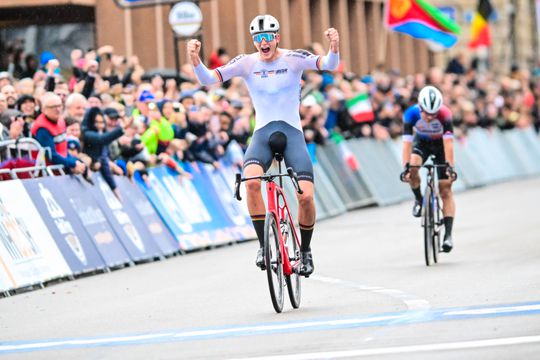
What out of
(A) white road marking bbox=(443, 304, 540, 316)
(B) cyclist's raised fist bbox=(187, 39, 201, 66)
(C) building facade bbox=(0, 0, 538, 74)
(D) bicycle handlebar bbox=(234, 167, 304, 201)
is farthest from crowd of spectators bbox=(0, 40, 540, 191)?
(A) white road marking bbox=(443, 304, 540, 316)

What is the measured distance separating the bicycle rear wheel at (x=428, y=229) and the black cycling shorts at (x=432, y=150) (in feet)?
2.19

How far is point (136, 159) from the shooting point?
21578mm

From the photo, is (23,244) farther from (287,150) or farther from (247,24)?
(247,24)

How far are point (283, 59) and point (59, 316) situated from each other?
2840 millimetres

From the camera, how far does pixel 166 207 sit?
21.7 meters

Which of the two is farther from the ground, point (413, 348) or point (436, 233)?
point (413, 348)

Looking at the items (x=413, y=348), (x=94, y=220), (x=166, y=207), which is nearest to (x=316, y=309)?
(x=413, y=348)

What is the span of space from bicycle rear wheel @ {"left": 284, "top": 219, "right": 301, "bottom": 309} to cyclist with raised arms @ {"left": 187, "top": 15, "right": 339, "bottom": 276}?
3.2 inches

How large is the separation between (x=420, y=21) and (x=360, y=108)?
2503 millimetres

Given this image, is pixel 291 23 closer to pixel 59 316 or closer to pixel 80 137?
pixel 80 137

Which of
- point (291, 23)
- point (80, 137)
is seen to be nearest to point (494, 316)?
point (80, 137)

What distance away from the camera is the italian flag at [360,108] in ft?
101

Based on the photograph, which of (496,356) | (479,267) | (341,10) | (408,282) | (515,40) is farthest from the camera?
(515,40)

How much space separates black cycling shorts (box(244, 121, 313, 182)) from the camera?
13336mm
